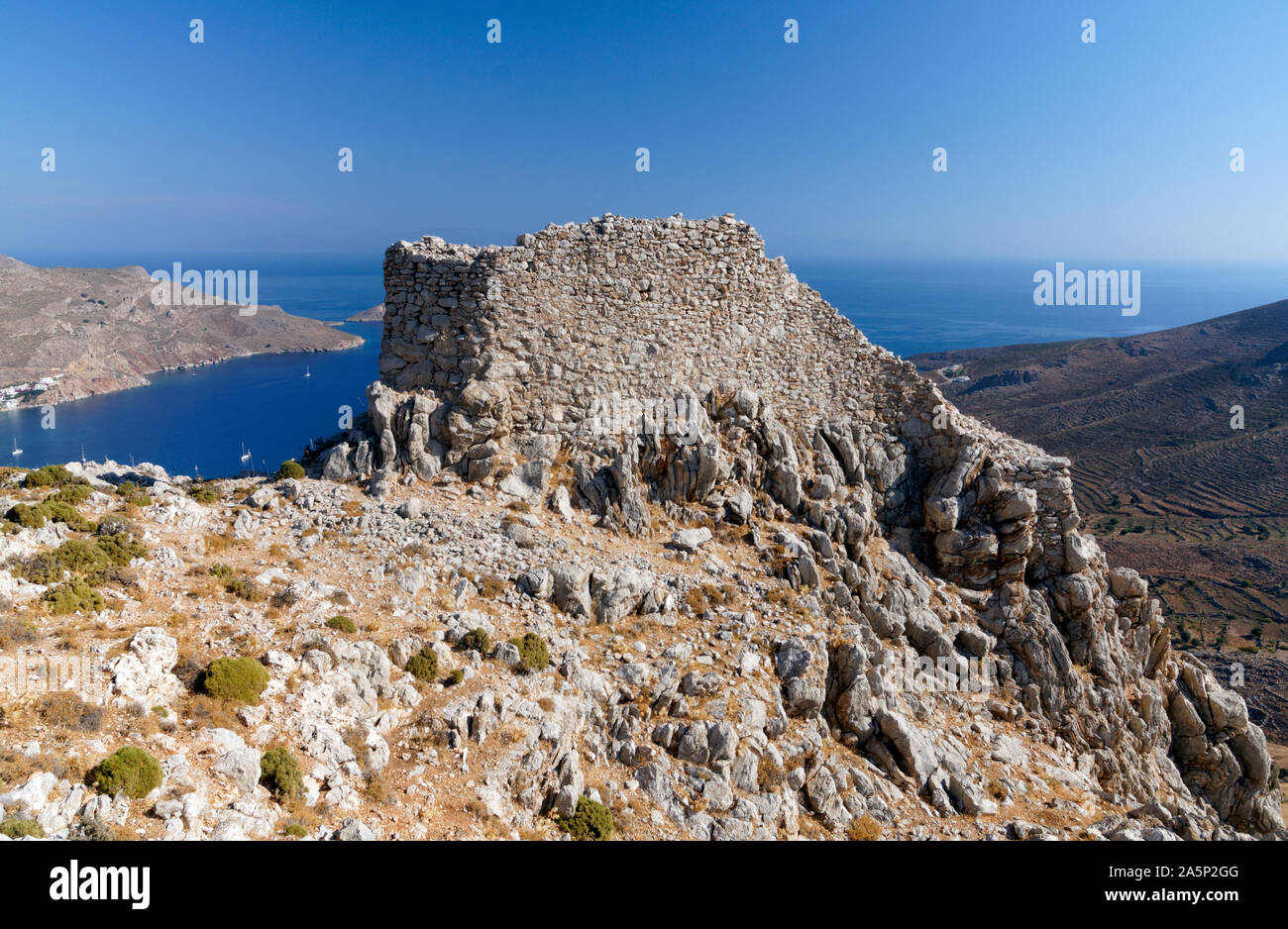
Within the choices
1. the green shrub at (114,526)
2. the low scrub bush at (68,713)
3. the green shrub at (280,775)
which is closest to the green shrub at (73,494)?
the green shrub at (114,526)

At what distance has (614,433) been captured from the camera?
19172 millimetres

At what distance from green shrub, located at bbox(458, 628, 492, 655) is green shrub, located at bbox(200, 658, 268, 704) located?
11.6 ft

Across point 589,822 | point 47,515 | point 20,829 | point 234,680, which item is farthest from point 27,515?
point 589,822

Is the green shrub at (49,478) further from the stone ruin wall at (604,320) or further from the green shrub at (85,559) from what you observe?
the stone ruin wall at (604,320)

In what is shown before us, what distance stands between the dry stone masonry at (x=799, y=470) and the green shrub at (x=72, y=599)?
6.70 metres

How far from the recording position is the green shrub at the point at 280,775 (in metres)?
9.06

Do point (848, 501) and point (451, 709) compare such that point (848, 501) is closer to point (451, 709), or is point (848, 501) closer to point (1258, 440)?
point (451, 709)

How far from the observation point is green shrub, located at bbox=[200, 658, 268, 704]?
395 inches

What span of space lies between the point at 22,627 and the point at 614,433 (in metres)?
13.1

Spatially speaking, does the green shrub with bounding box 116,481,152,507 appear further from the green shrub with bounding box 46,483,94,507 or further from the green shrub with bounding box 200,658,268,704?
the green shrub with bounding box 200,658,268,704

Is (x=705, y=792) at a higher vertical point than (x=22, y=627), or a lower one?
lower

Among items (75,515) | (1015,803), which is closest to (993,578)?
(1015,803)

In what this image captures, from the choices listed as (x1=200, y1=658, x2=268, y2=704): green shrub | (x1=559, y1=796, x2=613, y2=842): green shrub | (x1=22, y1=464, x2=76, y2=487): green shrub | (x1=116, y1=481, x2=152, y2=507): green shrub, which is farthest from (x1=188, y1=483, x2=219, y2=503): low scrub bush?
(x1=559, y1=796, x2=613, y2=842): green shrub

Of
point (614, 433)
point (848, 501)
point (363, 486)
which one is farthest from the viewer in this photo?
point (848, 501)
